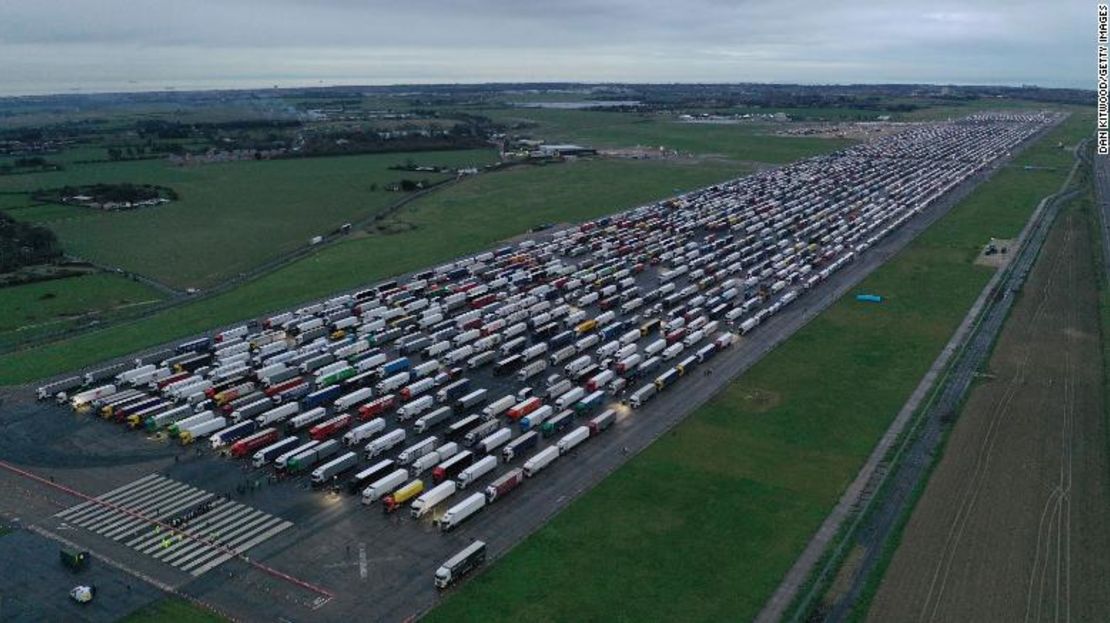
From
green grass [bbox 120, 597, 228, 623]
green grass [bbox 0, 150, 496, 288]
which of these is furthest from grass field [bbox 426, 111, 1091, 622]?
green grass [bbox 0, 150, 496, 288]

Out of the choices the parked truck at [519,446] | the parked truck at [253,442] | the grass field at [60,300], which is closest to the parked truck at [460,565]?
the parked truck at [519,446]

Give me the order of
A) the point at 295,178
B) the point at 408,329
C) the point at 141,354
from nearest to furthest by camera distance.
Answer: the point at 141,354
the point at 408,329
the point at 295,178

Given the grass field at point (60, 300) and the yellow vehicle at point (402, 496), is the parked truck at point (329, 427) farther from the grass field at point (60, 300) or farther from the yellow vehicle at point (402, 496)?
the grass field at point (60, 300)

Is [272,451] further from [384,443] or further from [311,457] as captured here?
[384,443]

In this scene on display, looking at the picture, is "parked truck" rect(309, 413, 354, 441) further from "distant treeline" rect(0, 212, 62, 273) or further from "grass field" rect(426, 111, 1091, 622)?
"distant treeline" rect(0, 212, 62, 273)

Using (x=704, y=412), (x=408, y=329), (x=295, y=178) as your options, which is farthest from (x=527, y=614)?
(x=295, y=178)

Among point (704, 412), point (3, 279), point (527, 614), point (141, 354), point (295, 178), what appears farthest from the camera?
point (295, 178)

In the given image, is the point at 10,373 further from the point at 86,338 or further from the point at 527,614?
the point at 527,614

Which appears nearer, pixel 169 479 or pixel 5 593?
pixel 5 593
